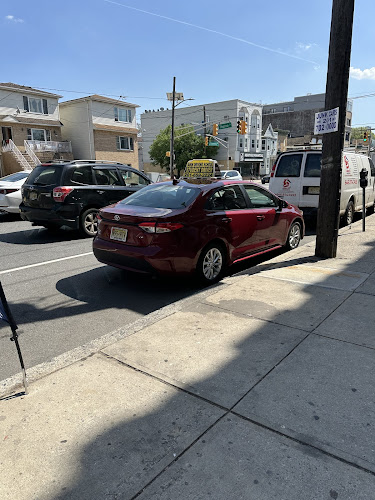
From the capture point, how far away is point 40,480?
2.05m

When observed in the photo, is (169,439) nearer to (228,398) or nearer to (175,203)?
(228,398)

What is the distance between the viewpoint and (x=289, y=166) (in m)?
10.3

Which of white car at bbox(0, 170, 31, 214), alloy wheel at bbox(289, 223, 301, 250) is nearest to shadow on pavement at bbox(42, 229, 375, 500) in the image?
alloy wheel at bbox(289, 223, 301, 250)

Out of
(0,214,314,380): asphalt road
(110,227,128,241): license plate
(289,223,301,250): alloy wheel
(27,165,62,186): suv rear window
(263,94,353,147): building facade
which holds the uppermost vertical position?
(263,94,353,147): building facade

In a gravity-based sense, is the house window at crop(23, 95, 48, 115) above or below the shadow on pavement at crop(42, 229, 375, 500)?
above

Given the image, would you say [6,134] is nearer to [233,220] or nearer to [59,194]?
[59,194]

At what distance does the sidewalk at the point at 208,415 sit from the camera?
6.63 feet

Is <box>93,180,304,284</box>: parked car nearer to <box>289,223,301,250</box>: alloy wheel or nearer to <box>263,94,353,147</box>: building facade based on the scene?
<box>289,223,301,250</box>: alloy wheel

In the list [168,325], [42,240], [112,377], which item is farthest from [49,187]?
[112,377]

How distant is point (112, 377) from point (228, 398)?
947 mm

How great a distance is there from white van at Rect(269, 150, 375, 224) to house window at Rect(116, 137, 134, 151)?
32.5 metres

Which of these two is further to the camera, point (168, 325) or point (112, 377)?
point (168, 325)

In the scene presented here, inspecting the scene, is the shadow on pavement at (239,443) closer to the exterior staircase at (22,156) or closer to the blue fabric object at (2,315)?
the blue fabric object at (2,315)

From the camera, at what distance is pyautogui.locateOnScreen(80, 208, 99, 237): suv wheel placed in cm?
886
